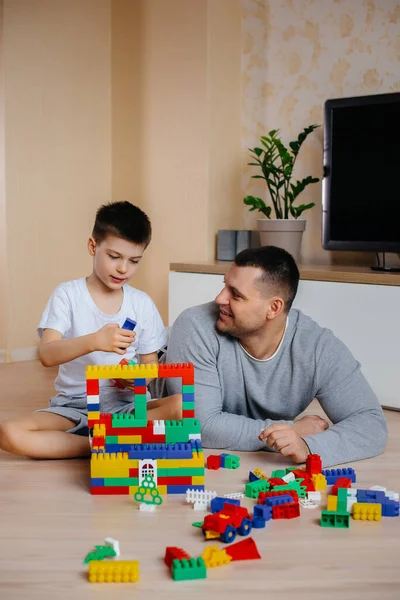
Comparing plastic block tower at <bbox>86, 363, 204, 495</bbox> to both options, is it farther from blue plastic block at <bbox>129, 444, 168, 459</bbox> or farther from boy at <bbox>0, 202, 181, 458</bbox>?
boy at <bbox>0, 202, 181, 458</bbox>

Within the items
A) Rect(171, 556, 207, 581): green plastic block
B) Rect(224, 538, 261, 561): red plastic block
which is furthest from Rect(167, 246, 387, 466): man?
Rect(171, 556, 207, 581): green plastic block

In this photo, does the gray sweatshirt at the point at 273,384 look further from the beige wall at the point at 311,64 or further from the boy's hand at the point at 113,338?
the beige wall at the point at 311,64

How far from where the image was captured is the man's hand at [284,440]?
6.14ft

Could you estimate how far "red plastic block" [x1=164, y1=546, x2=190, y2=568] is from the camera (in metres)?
1.40

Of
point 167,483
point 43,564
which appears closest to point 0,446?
point 167,483

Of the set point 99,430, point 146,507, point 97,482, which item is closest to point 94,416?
point 99,430

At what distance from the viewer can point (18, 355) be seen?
12.4ft

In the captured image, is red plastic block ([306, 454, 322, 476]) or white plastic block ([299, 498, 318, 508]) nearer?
white plastic block ([299, 498, 318, 508])

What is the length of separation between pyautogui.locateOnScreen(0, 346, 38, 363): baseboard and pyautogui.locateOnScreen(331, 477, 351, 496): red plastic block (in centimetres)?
225

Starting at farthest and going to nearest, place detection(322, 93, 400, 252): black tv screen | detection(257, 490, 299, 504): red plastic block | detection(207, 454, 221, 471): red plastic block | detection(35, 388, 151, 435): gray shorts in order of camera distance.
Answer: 1. detection(322, 93, 400, 252): black tv screen
2. detection(35, 388, 151, 435): gray shorts
3. detection(207, 454, 221, 471): red plastic block
4. detection(257, 490, 299, 504): red plastic block

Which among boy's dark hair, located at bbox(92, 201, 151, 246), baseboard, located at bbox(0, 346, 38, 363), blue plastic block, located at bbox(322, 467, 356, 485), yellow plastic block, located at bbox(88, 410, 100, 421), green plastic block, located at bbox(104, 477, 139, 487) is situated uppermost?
boy's dark hair, located at bbox(92, 201, 151, 246)

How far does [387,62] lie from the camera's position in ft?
10.9

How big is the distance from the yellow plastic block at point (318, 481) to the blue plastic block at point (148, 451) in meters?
0.34

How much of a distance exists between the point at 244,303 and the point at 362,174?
1.33 m
